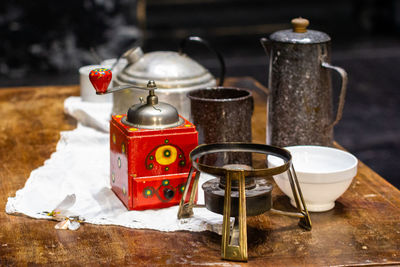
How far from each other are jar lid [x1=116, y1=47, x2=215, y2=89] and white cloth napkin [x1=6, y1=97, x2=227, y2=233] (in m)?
0.21

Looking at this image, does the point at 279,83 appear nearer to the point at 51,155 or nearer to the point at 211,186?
the point at 211,186

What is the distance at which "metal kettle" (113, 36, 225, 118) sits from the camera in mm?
1590

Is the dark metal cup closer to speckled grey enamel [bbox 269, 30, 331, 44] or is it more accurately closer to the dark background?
speckled grey enamel [bbox 269, 30, 331, 44]

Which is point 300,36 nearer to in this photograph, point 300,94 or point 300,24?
point 300,24

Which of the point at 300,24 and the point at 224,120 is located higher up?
the point at 300,24

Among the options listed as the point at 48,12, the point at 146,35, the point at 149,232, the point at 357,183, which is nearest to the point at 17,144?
the point at 149,232

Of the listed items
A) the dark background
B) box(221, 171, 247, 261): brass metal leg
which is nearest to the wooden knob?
box(221, 171, 247, 261): brass metal leg

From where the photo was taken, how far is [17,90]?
7.50 ft

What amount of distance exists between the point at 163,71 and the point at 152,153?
0.47 m

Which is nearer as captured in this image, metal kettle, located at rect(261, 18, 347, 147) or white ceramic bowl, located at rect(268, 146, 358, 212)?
white ceramic bowl, located at rect(268, 146, 358, 212)

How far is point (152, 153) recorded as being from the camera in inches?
46.1

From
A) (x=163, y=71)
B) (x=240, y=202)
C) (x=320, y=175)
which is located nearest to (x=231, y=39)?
(x=163, y=71)

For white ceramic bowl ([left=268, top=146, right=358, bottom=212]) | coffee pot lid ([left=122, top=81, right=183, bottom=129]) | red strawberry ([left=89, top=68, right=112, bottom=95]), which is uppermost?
red strawberry ([left=89, top=68, right=112, bottom=95])

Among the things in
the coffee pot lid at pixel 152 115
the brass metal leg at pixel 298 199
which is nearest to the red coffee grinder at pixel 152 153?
the coffee pot lid at pixel 152 115
